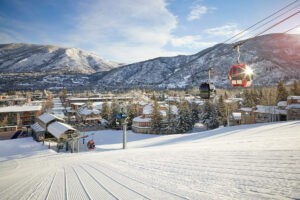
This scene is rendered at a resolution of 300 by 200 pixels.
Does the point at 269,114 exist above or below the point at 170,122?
above

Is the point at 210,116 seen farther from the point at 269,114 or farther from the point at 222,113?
the point at 269,114

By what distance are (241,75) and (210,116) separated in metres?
41.5

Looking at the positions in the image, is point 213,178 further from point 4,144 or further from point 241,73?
point 4,144

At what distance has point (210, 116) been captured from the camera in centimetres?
5175

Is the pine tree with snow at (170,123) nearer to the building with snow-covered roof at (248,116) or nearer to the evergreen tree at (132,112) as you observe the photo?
the evergreen tree at (132,112)

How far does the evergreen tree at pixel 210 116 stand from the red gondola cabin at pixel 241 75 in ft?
132

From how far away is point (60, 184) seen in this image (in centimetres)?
658

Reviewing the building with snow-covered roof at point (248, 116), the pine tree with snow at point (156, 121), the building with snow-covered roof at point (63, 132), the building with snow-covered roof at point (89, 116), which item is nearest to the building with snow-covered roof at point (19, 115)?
the building with snow-covered roof at point (89, 116)

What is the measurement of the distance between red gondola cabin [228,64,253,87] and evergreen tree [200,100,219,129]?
4034 cm

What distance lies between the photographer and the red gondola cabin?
38.9 ft

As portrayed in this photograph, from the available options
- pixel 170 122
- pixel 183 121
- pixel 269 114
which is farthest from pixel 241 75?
pixel 269 114

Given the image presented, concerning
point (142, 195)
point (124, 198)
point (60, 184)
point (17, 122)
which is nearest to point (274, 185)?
point (142, 195)

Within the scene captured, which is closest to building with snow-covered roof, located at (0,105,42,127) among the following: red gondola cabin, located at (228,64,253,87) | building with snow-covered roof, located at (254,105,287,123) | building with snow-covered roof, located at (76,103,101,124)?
building with snow-covered roof, located at (76,103,101,124)

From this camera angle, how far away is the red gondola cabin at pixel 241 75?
11.9m
